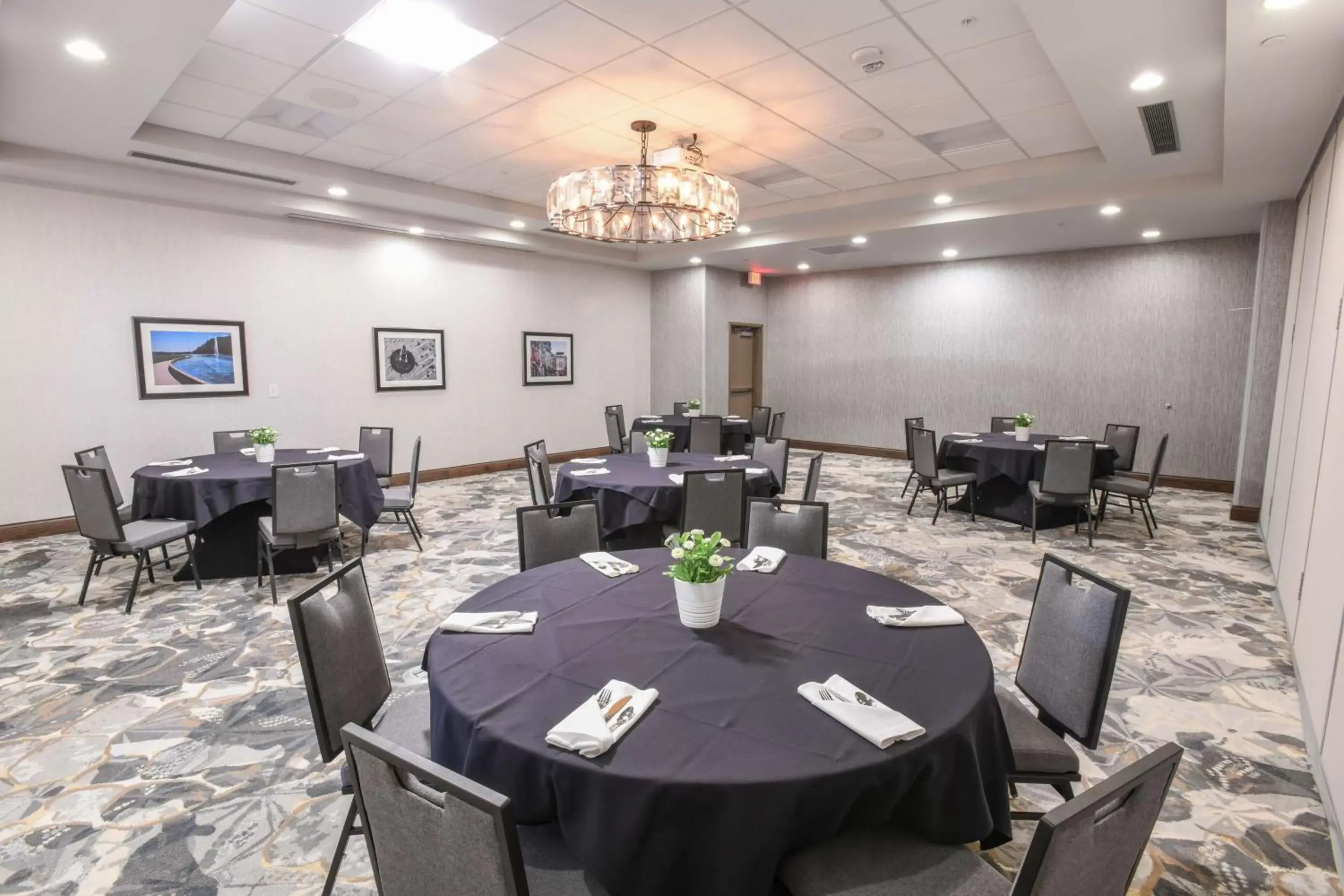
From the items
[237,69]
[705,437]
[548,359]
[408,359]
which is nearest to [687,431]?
[705,437]

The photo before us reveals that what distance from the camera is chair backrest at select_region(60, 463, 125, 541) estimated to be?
4191mm

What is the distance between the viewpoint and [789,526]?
10.9 ft

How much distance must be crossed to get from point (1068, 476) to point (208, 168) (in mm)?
8037

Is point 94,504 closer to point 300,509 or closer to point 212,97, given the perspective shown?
point 300,509

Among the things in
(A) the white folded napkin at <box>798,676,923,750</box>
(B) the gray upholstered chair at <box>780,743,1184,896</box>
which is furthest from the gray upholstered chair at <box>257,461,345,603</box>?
(B) the gray upholstered chair at <box>780,743,1184,896</box>

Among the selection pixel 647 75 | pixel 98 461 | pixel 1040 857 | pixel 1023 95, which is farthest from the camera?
pixel 98 461

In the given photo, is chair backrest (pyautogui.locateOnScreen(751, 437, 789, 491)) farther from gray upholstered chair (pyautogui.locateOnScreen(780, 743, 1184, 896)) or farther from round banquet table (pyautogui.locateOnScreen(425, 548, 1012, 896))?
gray upholstered chair (pyautogui.locateOnScreen(780, 743, 1184, 896))

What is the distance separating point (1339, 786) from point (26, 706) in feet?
18.0

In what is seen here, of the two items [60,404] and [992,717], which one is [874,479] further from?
[60,404]

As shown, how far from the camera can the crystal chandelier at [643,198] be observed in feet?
15.1

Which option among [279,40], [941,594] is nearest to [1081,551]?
[941,594]

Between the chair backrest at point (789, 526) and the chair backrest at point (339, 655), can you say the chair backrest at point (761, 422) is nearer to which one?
the chair backrest at point (789, 526)

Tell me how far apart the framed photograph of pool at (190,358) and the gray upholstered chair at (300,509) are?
2.95 m

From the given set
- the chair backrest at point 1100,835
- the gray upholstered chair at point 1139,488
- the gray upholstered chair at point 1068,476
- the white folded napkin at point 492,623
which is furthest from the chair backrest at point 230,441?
the gray upholstered chair at point 1139,488
